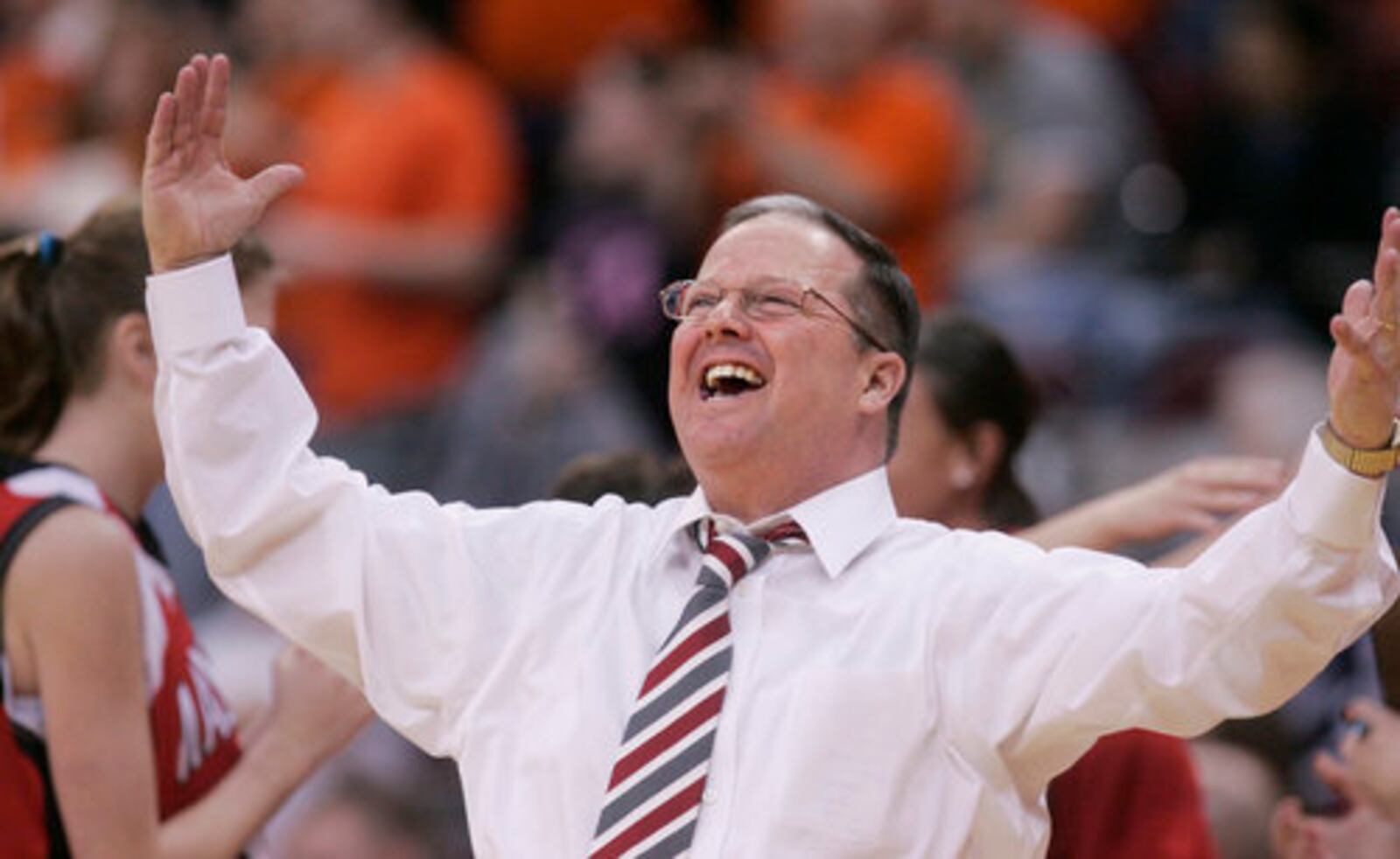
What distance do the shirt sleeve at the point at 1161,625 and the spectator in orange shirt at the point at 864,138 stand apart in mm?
4201

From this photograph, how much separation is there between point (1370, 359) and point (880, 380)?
0.91 meters

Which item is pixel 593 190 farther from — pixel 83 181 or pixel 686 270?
pixel 83 181

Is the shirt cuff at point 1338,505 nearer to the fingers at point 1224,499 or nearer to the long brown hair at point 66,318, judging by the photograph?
the fingers at point 1224,499

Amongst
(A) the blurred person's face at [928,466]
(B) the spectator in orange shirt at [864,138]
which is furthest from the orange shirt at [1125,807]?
(B) the spectator in orange shirt at [864,138]

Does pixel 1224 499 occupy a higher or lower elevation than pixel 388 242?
higher

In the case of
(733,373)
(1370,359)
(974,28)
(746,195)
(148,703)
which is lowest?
(746,195)

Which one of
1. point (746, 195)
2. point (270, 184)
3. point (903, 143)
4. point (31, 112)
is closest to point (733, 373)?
point (270, 184)

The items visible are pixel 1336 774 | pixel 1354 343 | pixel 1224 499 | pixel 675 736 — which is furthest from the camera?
pixel 1336 774

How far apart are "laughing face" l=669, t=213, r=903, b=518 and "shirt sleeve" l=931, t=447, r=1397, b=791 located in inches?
10.5

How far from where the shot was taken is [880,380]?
4066 mm

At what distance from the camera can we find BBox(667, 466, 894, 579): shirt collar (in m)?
3.90

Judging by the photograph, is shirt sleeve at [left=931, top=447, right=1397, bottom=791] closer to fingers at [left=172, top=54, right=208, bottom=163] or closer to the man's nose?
the man's nose

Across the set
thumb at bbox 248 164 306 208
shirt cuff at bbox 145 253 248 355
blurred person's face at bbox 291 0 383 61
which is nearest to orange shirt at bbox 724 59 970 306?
blurred person's face at bbox 291 0 383 61

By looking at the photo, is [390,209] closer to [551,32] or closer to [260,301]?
[551,32]
